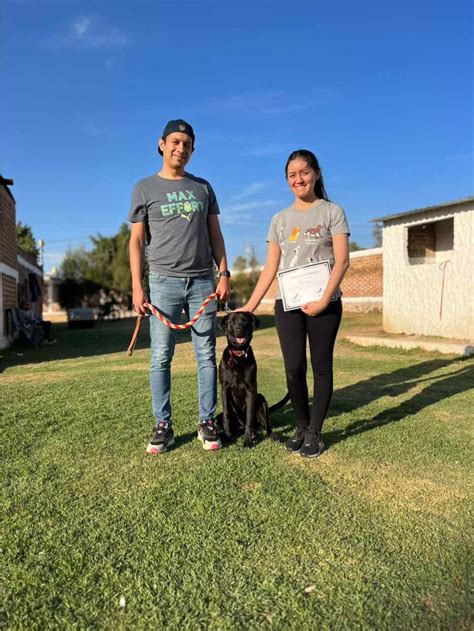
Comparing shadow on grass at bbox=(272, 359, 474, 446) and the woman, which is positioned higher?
the woman

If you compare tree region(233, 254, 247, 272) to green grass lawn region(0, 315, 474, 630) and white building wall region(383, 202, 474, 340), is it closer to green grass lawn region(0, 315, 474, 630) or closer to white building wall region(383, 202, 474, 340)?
white building wall region(383, 202, 474, 340)

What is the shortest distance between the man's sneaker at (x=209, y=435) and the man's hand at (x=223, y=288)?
35.2 inches

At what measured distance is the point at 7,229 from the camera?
13.6 metres

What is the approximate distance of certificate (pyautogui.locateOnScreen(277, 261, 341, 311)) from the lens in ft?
10.5

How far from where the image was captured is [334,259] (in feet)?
10.8

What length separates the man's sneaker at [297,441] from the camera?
3.36 m

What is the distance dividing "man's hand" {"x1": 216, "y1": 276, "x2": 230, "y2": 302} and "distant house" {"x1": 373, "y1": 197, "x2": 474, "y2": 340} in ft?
26.0

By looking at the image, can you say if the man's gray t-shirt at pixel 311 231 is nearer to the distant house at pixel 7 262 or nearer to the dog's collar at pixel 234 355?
the dog's collar at pixel 234 355

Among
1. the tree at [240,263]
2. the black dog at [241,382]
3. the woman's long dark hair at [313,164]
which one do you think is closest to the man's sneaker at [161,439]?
the black dog at [241,382]

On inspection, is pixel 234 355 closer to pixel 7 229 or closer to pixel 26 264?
pixel 7 229

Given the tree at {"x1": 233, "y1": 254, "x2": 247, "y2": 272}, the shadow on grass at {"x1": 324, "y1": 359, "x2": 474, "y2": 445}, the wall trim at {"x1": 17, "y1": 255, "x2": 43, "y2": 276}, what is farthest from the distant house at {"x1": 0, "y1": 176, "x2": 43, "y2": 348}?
the tree at {"x1": 233, "y1": 254, "x2": 247, "y2": 272}

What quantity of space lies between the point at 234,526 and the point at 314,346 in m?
1.42

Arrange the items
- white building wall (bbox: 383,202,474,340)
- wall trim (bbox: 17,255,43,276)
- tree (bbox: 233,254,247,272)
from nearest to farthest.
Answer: white building wall (bbox: 383,202,474,340) → wall trim (bbox: 17,255,43,276) → tree (bbox: 233,254,247,272)

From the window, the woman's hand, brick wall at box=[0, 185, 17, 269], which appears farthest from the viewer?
brick wall at box=[0, 185, 17, 269]
